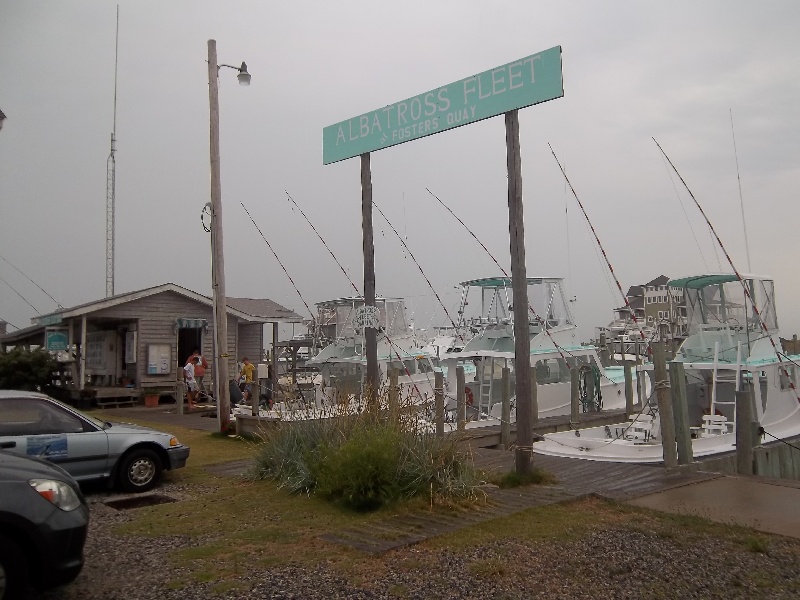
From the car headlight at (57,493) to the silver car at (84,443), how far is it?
3.13m

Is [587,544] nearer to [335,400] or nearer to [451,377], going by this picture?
[335,400]

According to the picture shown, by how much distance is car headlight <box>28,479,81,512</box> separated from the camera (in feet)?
16.3

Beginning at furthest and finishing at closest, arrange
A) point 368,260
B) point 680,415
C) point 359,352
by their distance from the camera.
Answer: point 359,352 < point 368,260 < point 680,415

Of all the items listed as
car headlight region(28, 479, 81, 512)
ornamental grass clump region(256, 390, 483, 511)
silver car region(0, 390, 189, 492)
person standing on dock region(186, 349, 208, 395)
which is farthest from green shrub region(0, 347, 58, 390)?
car headlight region(28, 479, 81, 512)

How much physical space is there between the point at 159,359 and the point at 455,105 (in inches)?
686

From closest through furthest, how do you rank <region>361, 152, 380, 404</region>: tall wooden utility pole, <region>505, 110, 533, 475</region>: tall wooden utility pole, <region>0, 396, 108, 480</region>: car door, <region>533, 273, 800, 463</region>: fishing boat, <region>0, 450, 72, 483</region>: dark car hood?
<region>0, 450, 72, 483</region>: dark car hood, <region>0, 396, 108, 480</region>: car door, <region>505, 110, 533, 475</region>: tall wooden utility pole, <region>361, 152, 380, 404</region>: tall wooden utility pole, <region>533, 273, 800, 463</region>: fishing boat

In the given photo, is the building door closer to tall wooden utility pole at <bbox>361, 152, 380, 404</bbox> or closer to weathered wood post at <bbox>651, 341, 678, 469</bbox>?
tall wooden utility pole at <bbox>361, 152, 380, 404</bbox>

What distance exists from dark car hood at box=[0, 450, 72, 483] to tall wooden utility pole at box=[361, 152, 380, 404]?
Result: 596 centimetres

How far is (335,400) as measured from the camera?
9414mm

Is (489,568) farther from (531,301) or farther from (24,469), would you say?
(531,301)

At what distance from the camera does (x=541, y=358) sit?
17.6 m

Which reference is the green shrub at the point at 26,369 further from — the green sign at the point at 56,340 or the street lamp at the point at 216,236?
the street lamp at the point at 216,236

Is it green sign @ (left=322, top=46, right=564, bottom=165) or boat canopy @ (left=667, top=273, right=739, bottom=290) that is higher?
green sign @ (left=322, top=46, right=564, bottom=165)

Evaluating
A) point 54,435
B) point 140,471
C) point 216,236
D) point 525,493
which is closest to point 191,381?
point 216,236
